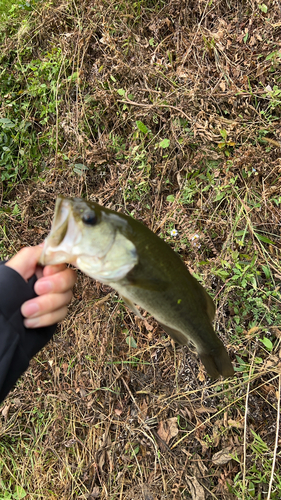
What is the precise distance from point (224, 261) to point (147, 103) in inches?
72.2

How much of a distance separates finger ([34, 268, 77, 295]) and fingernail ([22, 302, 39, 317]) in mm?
66

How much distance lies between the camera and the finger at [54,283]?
1.65 meters

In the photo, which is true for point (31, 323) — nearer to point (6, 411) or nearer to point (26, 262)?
point (26, 262)

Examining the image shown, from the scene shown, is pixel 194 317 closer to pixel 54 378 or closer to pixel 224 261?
pixel 224 261

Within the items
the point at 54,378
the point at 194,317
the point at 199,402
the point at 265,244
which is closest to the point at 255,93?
the point at 265,244

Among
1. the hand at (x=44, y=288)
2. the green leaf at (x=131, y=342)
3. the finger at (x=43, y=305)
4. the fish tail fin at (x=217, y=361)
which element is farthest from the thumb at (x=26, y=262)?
the green leaf at (x=131, y=342)

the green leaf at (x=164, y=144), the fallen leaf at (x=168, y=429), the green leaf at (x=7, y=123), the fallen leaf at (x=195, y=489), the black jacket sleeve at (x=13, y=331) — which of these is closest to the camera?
the black jacket sleeve at (x=13, y=331)

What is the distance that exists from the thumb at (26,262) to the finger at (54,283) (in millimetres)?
86

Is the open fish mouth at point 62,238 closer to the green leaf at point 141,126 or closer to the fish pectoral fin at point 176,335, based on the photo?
the fish pectoral fin at point 176,335

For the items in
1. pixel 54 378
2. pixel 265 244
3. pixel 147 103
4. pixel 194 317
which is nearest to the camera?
pixel 194 317

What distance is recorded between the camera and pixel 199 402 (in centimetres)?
288

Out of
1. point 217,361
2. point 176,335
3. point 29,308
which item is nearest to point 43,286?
point 29,308

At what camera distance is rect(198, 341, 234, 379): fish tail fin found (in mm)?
1929

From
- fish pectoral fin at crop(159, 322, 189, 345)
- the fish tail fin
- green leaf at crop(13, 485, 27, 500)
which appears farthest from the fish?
green leaf at crop(13, 485, 27, 500)
